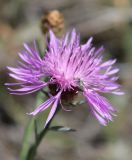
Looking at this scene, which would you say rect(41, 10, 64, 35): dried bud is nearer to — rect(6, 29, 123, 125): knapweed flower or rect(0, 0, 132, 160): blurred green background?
rect(6, 29, 123, 125): knapweed flower

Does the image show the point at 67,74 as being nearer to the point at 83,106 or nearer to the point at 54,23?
the point at 54,23

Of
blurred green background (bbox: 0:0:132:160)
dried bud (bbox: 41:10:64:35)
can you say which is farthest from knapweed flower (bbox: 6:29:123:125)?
blurred green background (bbox: 0:0:132:160)

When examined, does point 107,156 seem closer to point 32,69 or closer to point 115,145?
point 115,145

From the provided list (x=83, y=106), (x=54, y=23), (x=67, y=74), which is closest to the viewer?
(x=67, y=74)

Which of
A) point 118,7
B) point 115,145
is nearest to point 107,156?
point 115,145

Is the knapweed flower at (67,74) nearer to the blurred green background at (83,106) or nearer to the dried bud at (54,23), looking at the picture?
the dried bud at (54,23)

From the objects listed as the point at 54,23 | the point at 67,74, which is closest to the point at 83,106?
the point at 54,23
